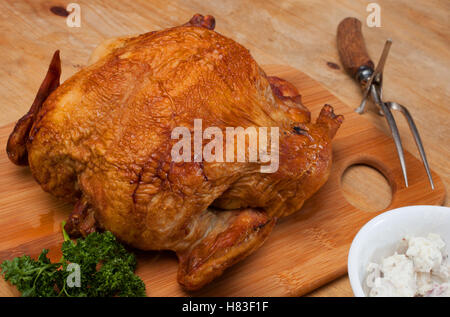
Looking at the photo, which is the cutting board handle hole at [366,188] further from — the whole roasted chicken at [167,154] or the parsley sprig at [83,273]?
the parsley sprig at [83,273]

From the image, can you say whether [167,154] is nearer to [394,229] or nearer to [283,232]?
[283,232]

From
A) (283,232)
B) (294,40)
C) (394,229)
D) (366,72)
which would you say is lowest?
(283,232)

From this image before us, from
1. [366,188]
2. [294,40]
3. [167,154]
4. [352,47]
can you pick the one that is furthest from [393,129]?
[167,154]

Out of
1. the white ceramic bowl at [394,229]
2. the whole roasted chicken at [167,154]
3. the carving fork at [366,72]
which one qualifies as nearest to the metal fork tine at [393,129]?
the carving fork at [366,72]
